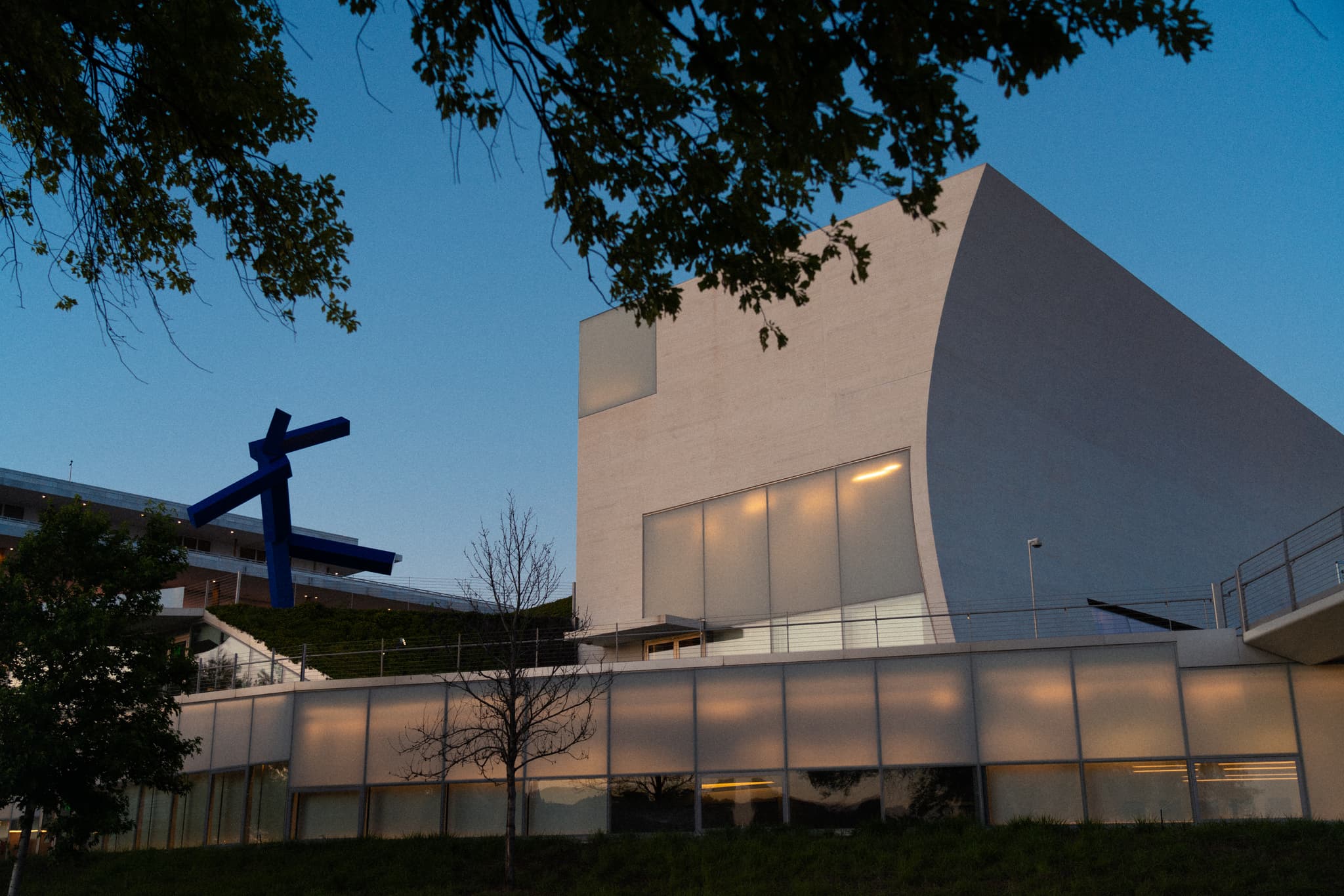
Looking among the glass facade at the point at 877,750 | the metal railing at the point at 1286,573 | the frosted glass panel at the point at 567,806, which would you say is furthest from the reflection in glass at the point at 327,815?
the metal railing at the point at 1286,573

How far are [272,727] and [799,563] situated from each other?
12.6 meters

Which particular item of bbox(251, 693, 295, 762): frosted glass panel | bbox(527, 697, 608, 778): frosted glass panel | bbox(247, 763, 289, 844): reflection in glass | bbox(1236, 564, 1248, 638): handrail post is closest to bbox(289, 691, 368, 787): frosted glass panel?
bbox(251, 693, 295, 762): frosted glass panel

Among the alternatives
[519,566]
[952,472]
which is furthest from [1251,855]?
[519,566]

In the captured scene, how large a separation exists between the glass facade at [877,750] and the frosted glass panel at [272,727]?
0.11m

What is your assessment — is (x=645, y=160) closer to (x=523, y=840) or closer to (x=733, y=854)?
(x=733, y=854)

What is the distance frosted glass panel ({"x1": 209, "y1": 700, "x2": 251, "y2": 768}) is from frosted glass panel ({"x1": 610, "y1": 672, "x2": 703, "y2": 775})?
29.3 ft

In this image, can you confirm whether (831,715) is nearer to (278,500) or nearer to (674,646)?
(674,646)

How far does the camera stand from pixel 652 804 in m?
23.4

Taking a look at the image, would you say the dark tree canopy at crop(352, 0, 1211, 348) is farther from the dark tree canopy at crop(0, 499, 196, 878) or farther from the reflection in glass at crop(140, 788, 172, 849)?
the reflection in glass at crop(140, 788, 172, 849)

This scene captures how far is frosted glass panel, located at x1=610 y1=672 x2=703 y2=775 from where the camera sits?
931 inches

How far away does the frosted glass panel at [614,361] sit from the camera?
112 feet

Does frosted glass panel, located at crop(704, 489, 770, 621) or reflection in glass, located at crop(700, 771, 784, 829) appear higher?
frosted glass panel, located at crop(704, 489, 770, 621)

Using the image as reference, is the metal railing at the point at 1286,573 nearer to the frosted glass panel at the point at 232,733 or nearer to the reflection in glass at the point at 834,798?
the reflection in glass at the point at 834,798

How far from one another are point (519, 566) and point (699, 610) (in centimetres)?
628
